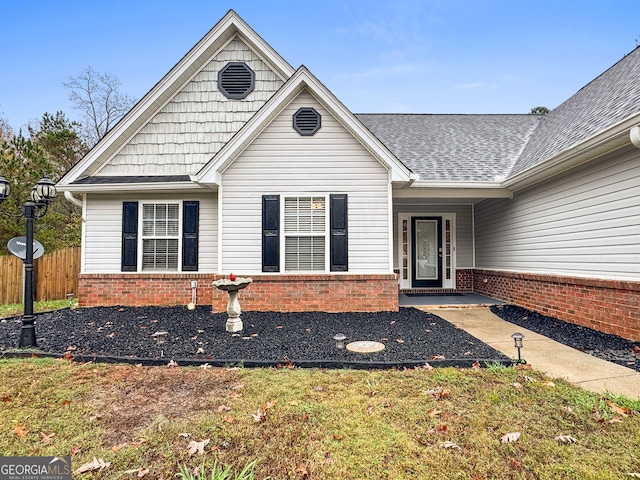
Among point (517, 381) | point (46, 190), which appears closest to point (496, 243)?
point (517, 381)

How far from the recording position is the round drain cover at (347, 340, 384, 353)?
4500 mm

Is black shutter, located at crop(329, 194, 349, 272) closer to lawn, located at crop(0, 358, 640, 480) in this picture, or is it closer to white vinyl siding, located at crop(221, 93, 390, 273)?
white vinyl siding, located at crop(221, 93, 390, 273)

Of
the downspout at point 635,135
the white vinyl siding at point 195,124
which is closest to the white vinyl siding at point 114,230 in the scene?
the white vinyl siding at point 195,124

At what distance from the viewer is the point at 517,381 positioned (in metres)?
3.46

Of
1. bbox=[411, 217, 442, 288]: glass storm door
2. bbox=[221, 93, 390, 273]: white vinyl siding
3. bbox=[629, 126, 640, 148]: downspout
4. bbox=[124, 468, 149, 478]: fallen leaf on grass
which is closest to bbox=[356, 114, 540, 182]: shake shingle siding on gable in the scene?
bbox=[221, 93, 390, 273]: white vinyl siding

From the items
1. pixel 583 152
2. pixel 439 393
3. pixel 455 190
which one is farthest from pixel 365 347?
pixel 455 190

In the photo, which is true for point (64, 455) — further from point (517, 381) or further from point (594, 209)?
point (594, 209)

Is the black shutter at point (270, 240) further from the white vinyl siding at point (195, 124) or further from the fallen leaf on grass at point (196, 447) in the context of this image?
the fallen leaf on grass at point (196, 447)

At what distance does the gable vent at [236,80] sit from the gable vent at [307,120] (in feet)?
7.49

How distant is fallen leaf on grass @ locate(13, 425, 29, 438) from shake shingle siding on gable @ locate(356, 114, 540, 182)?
7598 millimetres

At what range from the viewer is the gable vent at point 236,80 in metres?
8.43

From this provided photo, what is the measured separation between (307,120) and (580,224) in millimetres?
5492

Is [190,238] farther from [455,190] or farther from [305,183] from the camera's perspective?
[455,190]

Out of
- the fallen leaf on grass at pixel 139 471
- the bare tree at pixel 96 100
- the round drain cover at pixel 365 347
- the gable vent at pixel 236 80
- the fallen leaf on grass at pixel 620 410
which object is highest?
the bare tree at pixel 96 100
